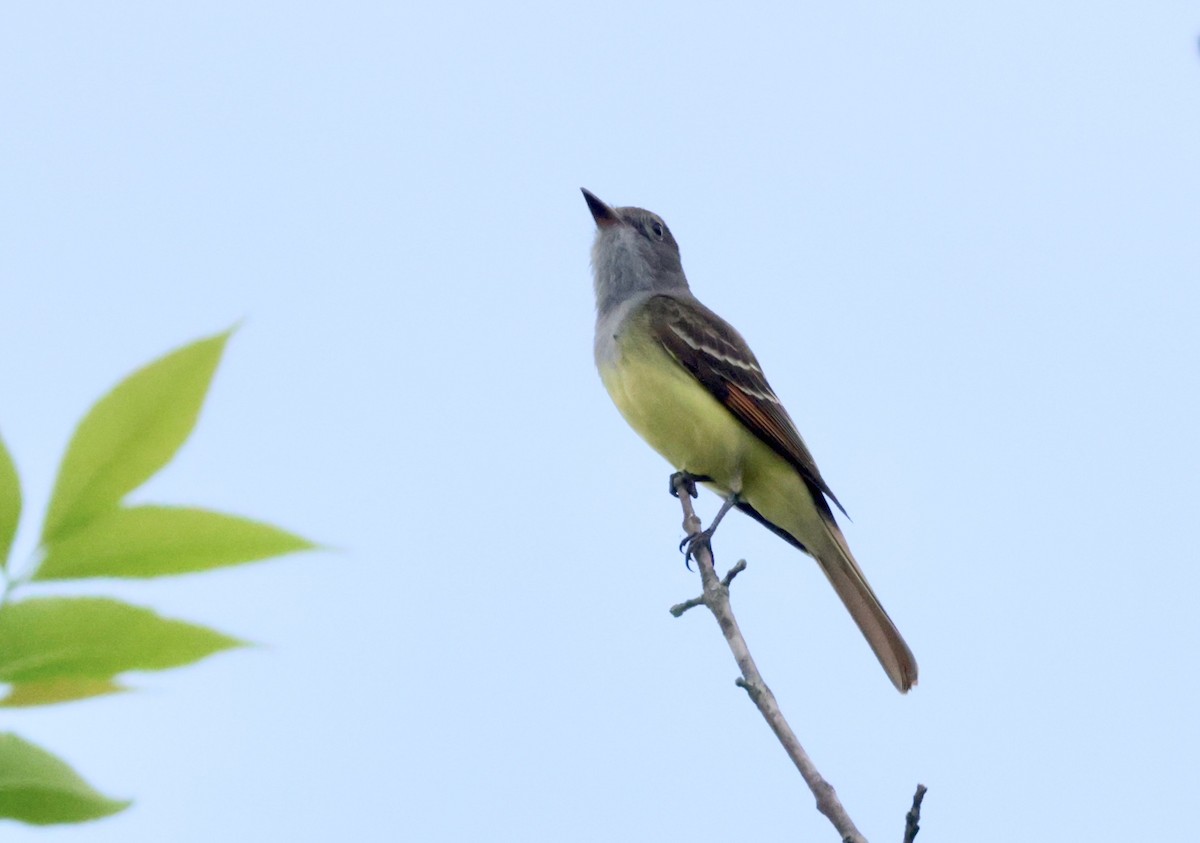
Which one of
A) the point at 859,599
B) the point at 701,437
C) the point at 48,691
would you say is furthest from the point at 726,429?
the point at 48,691

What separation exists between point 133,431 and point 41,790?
29cm

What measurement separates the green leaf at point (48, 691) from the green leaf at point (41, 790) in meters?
0.04

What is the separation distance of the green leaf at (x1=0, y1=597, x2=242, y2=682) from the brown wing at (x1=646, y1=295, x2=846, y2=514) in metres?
6.54

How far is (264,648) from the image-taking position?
1088 mm

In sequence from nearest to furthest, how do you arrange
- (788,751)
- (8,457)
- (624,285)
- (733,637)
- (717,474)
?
(8,457), (788,751), (733,637), (717,474), (624,285)

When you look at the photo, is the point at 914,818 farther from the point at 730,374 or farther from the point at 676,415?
the point at 730,374

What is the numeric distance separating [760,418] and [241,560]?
6604 mm

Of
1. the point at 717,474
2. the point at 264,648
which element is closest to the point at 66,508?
the point at 264,648

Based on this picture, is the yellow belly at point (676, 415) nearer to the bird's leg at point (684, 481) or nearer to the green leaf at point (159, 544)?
the bird's leg at point (684, 481)

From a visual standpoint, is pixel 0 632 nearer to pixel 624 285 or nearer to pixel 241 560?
pixel 241 560

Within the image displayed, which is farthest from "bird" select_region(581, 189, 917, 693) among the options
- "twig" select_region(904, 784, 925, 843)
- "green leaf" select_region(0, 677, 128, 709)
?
"green leaf" select_region(0, 677, 128, 709)

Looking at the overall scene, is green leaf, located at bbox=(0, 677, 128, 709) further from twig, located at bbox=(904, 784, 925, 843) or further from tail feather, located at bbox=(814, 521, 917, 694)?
tail feather, located at bbox=(814, 521, 917, 694)

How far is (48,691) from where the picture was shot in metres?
1.12

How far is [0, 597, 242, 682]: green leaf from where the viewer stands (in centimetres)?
109
